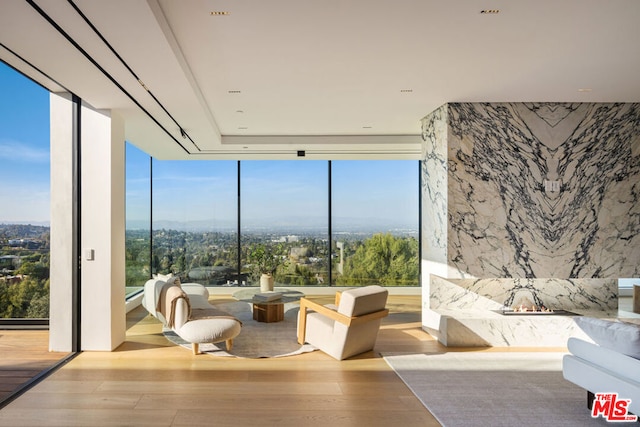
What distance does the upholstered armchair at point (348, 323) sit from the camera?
4.73m

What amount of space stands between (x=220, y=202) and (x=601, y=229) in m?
7.07

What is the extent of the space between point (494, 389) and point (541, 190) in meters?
2.88

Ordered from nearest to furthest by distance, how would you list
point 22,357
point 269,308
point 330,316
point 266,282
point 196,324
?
1. point 22,357
2. point 196,324
3. point 330,316
4. point 269,308
5. point 266,282

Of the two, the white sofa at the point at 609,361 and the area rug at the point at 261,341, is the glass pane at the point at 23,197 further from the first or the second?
the white sofa at the point at 609,361

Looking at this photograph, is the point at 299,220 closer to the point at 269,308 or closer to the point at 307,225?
the point at 307,225

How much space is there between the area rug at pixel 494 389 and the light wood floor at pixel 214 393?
18 centimetres

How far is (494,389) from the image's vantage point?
153 inches

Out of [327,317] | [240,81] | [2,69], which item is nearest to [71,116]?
[2,69]

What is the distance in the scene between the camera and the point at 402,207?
9734 millimetres

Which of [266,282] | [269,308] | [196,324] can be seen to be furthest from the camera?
[266,282]

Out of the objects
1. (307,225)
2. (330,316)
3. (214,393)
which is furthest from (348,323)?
(307,225)

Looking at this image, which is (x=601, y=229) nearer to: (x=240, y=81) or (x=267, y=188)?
(x=240, y=81)

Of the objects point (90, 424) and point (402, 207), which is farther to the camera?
point (402, 207)

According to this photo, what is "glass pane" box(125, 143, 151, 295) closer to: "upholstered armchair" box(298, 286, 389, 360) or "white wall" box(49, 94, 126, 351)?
"white wall" box(49, 94, 126, 351)
